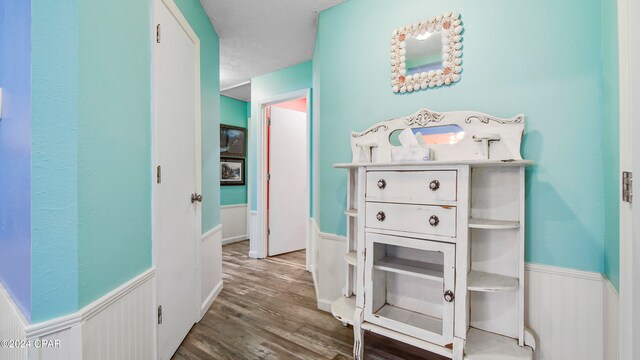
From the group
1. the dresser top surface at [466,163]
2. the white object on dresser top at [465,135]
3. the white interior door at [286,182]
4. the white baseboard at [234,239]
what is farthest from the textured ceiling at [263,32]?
the white baseboard at [234,239]

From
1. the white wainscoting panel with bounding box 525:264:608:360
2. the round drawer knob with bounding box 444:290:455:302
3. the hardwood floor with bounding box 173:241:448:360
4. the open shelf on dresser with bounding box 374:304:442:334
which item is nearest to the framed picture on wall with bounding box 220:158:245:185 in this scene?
the hardwood floor with bounding box 173:241:448:360

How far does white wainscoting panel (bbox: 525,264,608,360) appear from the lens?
1.29 m

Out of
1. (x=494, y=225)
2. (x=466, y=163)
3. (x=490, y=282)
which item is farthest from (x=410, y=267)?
(x=466, y=163)

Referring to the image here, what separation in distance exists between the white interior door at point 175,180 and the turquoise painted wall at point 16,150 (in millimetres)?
509

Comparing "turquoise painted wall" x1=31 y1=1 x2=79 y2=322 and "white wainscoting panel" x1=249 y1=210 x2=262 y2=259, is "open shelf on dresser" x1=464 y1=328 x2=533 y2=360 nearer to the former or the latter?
"turquoise painted wall" x1=31 y1=1 x2=79 y2=322

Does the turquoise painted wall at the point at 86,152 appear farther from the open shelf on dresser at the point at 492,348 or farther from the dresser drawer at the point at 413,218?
the open shelf on dresser at the point at 492,348

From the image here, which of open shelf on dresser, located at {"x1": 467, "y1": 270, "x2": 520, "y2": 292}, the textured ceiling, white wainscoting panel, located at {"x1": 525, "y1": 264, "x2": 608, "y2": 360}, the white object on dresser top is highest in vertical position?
the textured ceiling

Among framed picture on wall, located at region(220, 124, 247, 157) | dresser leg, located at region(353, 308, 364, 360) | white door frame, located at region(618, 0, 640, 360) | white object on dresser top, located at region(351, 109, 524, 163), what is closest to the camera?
white door frame, located at region(618, 0, 640, 360)

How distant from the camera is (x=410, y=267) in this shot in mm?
1547

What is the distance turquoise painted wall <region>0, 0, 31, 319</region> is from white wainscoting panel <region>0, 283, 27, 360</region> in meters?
0.03

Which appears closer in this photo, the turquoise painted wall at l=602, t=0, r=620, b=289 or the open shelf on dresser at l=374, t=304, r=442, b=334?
the turquoise painted wall at l=602, t=0, r=620, b=289

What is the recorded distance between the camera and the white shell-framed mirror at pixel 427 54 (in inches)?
63.1

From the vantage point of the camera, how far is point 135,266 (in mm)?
1264

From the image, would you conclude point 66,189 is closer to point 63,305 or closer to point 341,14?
point 63,305
